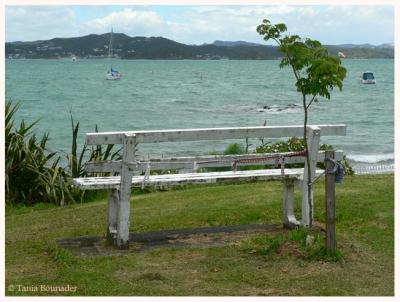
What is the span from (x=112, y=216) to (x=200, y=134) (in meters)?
1.19

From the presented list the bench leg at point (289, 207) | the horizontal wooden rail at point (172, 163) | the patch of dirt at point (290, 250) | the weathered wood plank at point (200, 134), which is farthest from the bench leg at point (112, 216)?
the bench leg at point (289, 207)

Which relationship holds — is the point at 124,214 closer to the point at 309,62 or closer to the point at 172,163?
the point at 172,163

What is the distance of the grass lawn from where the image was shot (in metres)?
5.79

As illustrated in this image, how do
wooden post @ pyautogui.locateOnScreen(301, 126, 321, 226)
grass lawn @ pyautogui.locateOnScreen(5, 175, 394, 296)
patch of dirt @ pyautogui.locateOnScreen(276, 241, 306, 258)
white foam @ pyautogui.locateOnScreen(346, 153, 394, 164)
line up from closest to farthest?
grass lawn @ pyautogui.locateOnScreen(5, 175, 394, 296) < patch of dirt @ pyautogui.locateOnScreen(276, 241, 306, 258) < wooden post @ pyautogui.locateOnScreen(301, 126, 321, 226) < white foam @ pyautogui.locateOnScreen(346, 153, 394, 164)

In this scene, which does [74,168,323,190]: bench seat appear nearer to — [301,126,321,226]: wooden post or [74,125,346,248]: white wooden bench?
[74,125,346,248]: white wooden bench

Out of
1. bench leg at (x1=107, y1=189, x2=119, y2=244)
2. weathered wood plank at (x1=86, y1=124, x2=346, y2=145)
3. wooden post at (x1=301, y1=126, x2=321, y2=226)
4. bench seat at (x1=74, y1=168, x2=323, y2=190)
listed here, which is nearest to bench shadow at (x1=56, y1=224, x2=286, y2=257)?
bench leg at (x1=107, y1=189, x2=119, y2=244)

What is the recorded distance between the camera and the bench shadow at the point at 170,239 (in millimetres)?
6914

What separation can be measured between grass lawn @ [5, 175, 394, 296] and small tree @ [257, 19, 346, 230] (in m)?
0.66

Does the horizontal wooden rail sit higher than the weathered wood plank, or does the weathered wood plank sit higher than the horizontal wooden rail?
the weathered wood plank

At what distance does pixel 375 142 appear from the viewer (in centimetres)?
3384

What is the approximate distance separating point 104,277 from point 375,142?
95.8 ft

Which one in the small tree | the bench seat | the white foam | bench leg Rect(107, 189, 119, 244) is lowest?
the white foam

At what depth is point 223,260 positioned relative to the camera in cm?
646

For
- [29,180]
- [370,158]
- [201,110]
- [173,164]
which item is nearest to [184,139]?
[173,164]
